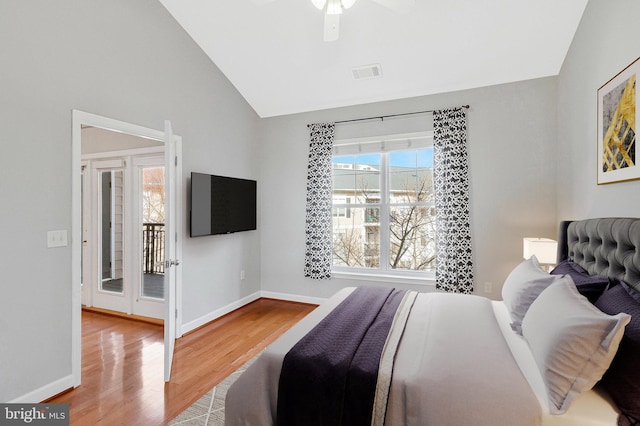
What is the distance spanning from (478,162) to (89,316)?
5.06m

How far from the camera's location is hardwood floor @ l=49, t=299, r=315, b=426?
2127 mm

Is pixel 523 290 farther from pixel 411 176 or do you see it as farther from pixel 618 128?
pixel 411 176

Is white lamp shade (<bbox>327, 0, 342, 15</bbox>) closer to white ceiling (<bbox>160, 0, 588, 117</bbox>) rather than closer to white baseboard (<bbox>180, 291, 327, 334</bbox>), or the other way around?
white ceiling (<bbox>160, 0, 588, 117</bbox>)

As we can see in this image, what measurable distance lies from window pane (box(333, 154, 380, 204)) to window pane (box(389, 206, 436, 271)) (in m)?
0.40

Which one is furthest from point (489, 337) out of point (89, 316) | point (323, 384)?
point (89, 316)

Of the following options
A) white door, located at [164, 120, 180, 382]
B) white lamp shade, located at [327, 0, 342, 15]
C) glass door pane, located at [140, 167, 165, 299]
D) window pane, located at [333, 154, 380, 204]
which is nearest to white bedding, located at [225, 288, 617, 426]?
white door, located at [164, 120, 180, 382]

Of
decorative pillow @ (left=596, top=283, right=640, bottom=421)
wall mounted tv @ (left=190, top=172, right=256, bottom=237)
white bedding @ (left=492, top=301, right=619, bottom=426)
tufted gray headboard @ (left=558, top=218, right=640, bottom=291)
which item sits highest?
wall mounted tv @ (left=190, top=172, right=256, bottom=237)

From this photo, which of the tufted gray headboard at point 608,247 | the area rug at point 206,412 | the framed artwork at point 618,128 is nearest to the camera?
the tufted gray headboard at point 608,247

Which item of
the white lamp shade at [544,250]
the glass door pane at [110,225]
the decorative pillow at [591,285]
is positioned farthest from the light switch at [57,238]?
the white lamp shade at [544,250]

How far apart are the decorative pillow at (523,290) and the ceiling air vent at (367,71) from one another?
2.53m

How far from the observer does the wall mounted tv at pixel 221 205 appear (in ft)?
11.0

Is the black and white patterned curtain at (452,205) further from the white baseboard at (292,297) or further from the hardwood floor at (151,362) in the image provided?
the hardwood floor at (151,362)

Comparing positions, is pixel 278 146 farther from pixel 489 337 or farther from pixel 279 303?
pixel 489 337

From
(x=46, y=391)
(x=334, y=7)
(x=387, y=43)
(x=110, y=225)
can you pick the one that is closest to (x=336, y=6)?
(x=334, y=7)
